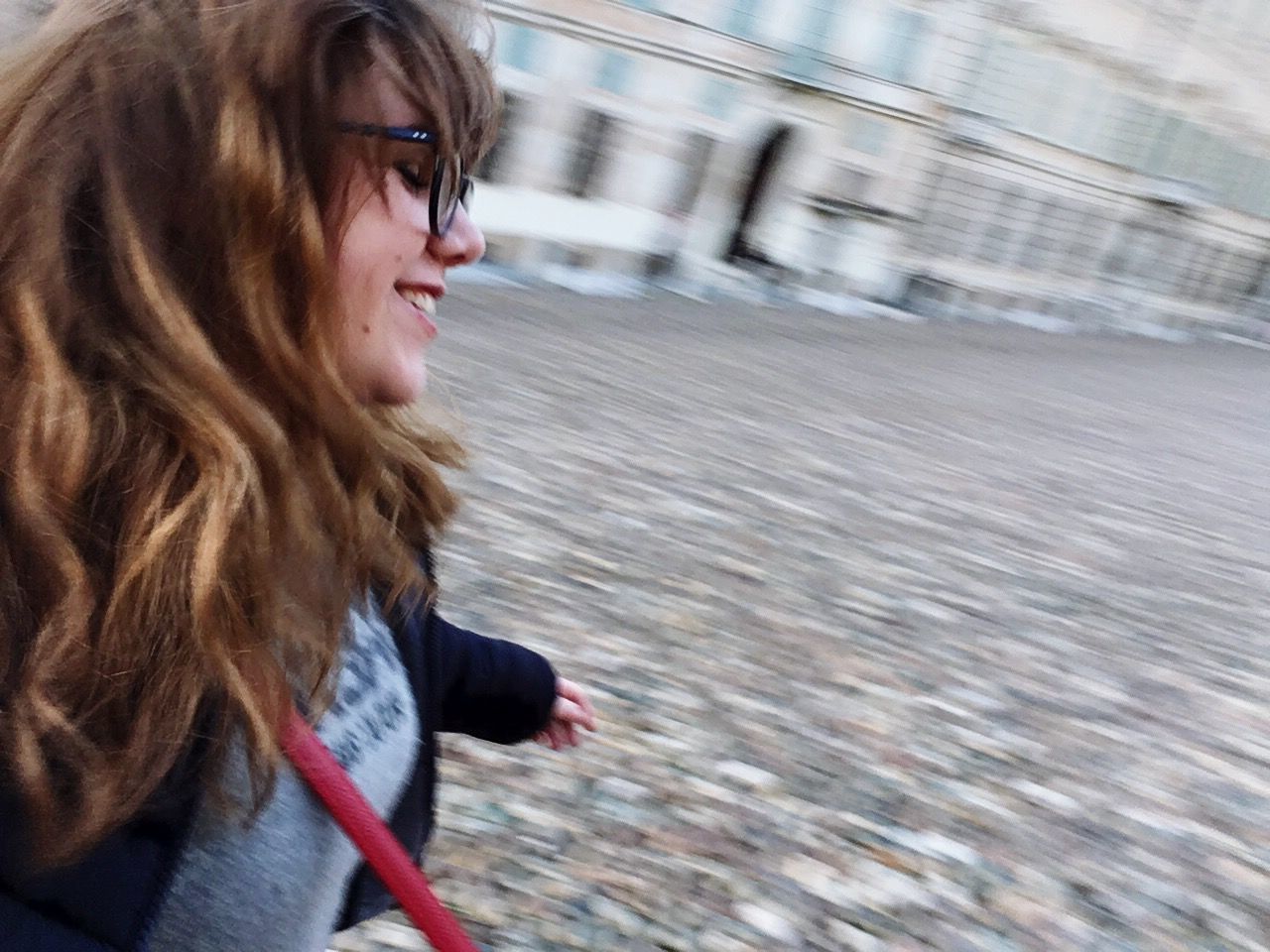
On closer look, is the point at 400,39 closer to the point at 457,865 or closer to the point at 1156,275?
the point at 457,865

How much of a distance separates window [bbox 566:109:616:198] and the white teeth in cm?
1733

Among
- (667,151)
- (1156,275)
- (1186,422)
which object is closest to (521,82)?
(667,151)

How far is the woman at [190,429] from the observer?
3.74ft

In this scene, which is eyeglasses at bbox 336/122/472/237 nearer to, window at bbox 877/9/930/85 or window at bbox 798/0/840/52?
window at bbox 798/0/840/52

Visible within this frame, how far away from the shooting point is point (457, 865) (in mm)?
2381

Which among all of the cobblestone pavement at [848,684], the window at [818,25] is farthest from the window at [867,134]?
the cobblestone pavement at [848,684]

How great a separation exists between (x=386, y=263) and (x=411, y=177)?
93 millimetres

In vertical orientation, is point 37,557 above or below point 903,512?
above

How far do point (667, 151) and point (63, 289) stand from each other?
61.7ft

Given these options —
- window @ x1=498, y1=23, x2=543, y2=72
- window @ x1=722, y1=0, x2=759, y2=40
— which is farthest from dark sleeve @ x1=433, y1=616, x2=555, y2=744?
window @ x1=722, y1=0, x2=759, y2=40

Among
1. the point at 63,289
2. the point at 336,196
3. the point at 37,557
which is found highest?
the point at 336,196

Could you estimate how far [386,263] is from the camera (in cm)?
141

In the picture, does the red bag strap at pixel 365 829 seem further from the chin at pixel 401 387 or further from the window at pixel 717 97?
the window at pixel 717 97

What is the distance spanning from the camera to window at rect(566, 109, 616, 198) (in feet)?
61.0
